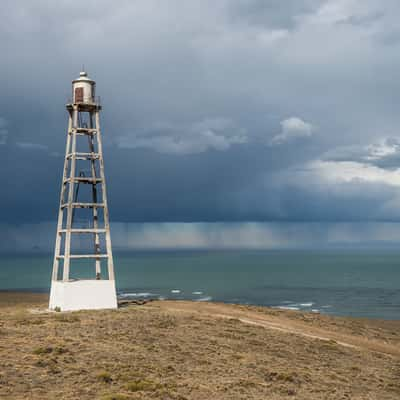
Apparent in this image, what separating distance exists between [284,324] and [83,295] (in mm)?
14829

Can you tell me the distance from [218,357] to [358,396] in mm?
7033

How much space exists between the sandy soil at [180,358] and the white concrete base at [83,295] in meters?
1.41

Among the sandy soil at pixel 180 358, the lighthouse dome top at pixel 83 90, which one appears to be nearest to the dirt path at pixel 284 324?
the sandy soil at pixel 180 358

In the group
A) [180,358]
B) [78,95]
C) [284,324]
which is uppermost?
[78,95]

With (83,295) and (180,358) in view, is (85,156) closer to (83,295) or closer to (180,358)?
(83,295)

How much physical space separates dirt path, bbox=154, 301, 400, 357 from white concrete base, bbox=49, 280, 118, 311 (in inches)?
192

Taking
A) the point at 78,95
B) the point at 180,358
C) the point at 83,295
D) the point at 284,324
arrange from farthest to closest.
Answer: the point at 284,324
the point at 78,95
the point at 83,295
the point at 180,358

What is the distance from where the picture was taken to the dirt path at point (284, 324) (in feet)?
118

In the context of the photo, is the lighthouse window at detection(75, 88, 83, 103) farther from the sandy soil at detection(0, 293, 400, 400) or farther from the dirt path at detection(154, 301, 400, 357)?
the dirt path at detection(154, 301, 400, 357)

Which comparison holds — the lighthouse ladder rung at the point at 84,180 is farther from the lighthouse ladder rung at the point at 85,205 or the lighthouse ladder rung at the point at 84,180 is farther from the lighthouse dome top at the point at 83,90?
the lighthouse dome top at the point at 83,90

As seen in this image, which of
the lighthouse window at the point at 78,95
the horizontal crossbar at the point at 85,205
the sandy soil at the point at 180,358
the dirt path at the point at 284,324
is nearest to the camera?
the sandy soil at the point at 180,358

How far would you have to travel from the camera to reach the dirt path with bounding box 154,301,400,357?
1421 inches

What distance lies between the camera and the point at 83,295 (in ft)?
122

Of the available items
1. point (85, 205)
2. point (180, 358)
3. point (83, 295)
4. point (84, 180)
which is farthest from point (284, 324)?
point (84, 180)
